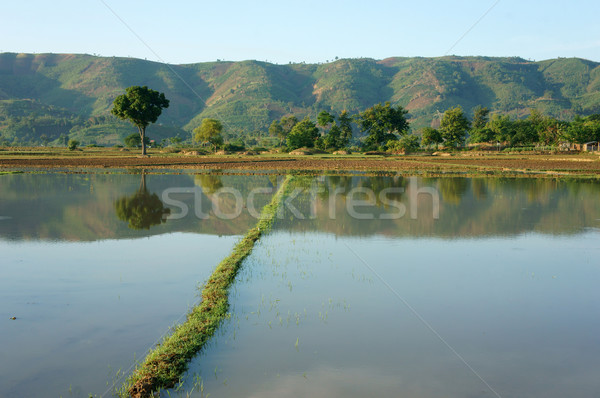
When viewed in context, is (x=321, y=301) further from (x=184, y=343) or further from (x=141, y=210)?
(x=141, y=210)

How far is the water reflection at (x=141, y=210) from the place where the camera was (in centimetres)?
1948

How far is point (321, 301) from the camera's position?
9.95 meters

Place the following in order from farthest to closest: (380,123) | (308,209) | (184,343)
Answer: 1. (380,123)
2. (308,209)
3. (184,343)

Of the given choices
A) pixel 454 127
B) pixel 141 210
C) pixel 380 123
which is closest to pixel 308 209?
pixel 141 210

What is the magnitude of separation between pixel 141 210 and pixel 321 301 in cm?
1526

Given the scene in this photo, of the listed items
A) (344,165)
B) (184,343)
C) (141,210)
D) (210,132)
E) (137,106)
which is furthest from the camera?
(210,132)

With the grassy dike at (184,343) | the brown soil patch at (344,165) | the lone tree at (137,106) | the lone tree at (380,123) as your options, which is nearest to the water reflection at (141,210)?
the grassy dike at (184,343)

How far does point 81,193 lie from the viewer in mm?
28688

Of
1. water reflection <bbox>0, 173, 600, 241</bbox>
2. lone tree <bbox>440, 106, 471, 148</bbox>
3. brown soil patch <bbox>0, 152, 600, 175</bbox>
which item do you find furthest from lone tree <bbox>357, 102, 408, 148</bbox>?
water reflection <bbox>0, 173, 600, 241</bbox>

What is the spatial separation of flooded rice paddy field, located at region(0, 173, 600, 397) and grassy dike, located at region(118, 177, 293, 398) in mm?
229

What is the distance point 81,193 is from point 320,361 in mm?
25848

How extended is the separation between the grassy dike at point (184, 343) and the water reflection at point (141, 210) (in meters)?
8.48

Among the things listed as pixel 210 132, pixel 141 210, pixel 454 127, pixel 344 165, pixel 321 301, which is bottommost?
pixel 321 301

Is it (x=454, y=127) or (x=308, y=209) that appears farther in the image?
(x=454, y=127)
